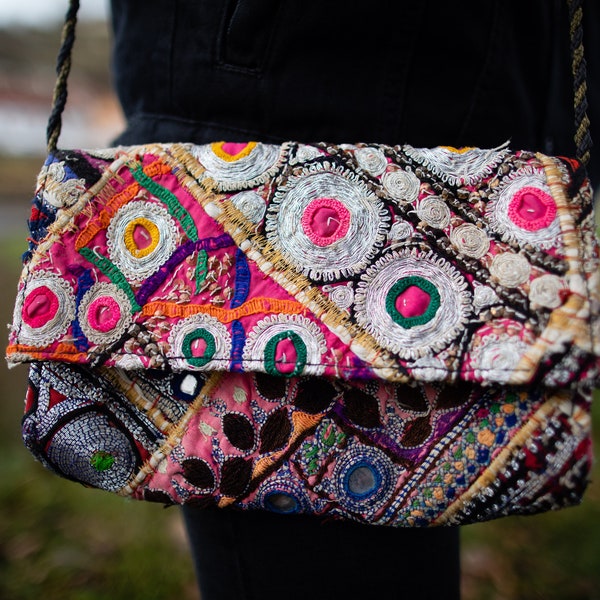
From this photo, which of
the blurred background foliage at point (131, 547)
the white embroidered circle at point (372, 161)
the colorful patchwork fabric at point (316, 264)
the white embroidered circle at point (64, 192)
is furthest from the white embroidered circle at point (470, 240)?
the blurred background foliage at point (131, 547)

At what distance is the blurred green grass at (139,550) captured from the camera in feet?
5.21

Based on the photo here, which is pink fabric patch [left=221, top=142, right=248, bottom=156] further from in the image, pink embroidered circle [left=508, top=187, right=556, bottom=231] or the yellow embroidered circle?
pink embroidered circle [left=508, top=187, right=556, bottom=231]

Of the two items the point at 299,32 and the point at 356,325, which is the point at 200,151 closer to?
the point at 299,32

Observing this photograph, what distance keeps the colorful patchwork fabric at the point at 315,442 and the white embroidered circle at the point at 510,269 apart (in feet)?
0.40

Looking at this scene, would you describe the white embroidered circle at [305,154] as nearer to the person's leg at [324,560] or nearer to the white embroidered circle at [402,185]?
the white embroidered circle at [402,185]

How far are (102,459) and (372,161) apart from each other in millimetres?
509

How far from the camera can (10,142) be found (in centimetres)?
1118

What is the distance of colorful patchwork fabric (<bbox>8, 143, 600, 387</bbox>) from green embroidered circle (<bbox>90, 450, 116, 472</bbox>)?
0.12 m

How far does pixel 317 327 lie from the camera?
66 centimetres

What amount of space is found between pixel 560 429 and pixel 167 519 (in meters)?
1.59

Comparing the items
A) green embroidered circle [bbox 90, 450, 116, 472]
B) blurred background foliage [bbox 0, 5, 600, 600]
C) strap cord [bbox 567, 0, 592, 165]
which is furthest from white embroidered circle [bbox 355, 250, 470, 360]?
blurred background foliage [bbox 0, 5, 600, 600]

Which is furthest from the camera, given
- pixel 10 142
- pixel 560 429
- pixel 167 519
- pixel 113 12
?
pixel 10 142

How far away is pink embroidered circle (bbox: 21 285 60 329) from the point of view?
2.31 feet

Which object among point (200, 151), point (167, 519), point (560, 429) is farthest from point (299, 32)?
point (167, 519)
